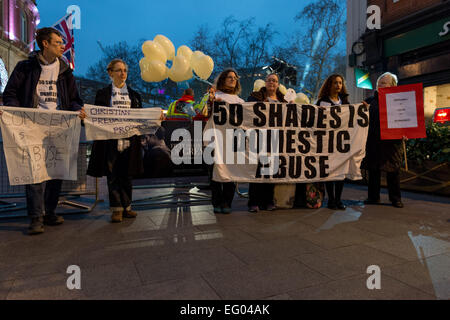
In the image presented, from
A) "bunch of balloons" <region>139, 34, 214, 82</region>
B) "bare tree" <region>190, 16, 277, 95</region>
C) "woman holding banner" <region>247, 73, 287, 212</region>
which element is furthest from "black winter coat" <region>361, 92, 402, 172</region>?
"bare tree" <region>190, 16, 277, 95</region>

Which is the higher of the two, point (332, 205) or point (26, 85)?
point (26, 85)

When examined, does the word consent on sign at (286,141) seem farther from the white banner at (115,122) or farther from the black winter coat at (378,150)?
the white banner at (115,122)

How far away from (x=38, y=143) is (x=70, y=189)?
1607 mm

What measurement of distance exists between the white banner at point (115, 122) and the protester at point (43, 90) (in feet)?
0.43

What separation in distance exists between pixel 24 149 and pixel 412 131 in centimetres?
509

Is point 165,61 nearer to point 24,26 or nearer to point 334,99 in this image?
point 334,99

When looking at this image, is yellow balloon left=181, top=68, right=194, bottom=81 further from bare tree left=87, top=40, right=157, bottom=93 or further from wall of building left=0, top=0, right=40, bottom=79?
bare tree left=87, top=40, right=157, bottom=93

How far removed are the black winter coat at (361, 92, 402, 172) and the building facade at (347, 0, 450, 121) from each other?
7157mm

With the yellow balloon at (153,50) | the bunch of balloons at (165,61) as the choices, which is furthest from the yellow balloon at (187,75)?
the yellow balloon at (153,50)

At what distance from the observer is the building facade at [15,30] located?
2158cm

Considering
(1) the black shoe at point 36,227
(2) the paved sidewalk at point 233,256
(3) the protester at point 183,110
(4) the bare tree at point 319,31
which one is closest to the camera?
(2) the paved sidewalk at point 233,256

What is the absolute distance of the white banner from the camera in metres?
3.49

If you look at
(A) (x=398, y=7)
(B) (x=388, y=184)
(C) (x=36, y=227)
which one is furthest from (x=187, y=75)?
(A) (x=398, y=7)

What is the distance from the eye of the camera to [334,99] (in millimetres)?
4406
